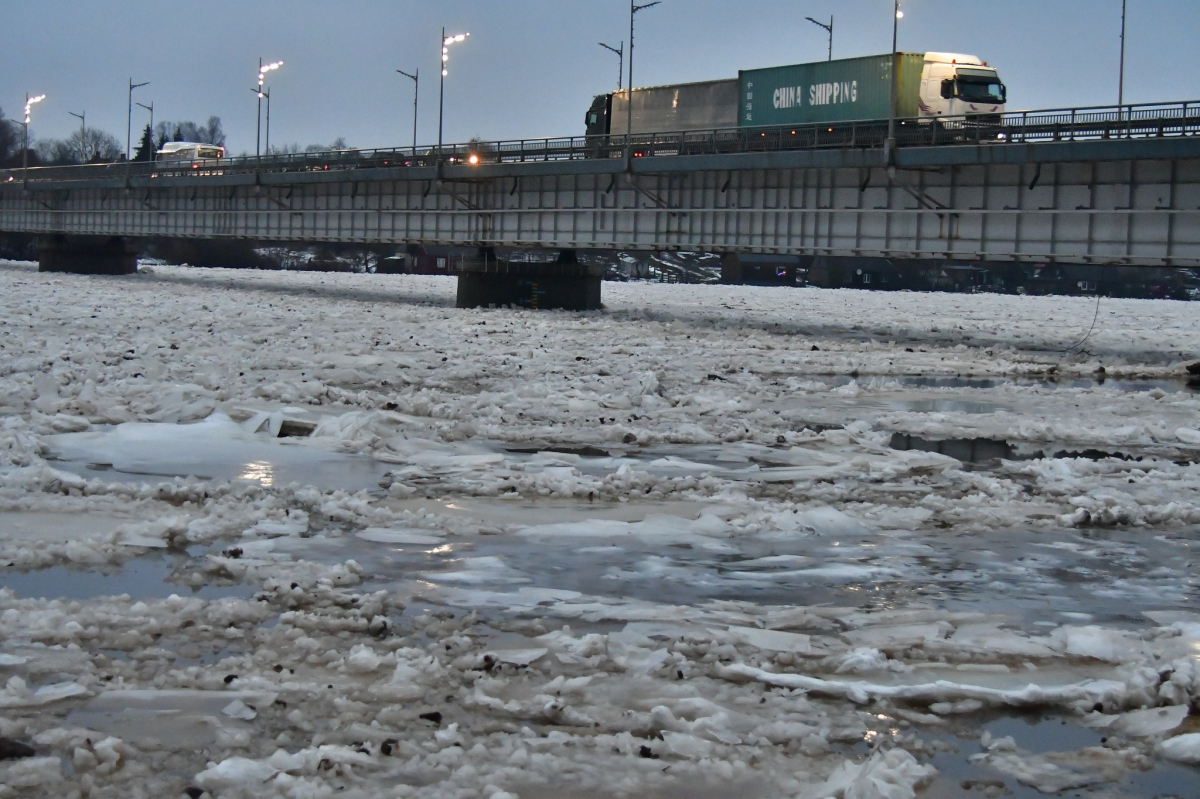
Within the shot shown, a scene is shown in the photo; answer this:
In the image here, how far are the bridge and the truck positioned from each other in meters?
1.11

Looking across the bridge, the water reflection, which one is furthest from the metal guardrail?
the water reflection

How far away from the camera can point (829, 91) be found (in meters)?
41.9

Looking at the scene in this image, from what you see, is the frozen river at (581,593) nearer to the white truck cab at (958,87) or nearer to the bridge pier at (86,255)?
the white truck cab at (958,87)

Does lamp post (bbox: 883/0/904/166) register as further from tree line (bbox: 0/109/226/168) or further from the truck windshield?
tree line (bbox: 0/109/226/168)

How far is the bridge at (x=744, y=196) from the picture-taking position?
96.9 feet

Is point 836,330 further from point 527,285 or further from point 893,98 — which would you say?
point 527,285

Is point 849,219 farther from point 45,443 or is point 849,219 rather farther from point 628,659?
point 628,659

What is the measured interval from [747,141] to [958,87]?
721cm

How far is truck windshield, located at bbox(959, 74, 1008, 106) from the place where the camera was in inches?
1594

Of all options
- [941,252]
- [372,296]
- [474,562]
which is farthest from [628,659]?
[372,296]

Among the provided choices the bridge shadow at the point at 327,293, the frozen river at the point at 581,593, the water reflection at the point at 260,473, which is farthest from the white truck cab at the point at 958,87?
the water reflection at the point at 260,473

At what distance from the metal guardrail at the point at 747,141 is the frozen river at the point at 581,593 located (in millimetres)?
14514

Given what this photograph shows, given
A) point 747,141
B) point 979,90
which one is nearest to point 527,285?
point 747,141

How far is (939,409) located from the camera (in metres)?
17.3
